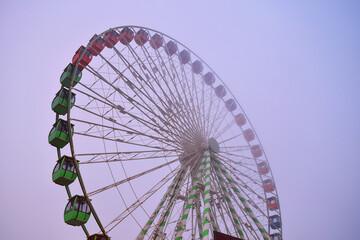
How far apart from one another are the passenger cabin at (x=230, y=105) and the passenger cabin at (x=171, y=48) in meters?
5.86

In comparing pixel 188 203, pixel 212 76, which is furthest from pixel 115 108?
pixel 212 76

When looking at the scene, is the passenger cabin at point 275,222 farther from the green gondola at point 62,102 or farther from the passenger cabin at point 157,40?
the green gondola at point 62,102

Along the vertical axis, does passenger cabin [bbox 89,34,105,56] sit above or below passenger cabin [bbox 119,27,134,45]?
below

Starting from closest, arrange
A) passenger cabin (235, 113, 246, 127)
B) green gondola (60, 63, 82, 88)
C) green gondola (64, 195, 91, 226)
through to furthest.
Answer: green gondola (64, 195, 91, 226)
green gondola (60, 63, 82, 88)
passenger cabin (235, 113, 246, 127)

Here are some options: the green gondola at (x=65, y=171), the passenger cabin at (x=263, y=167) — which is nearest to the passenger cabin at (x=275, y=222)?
the passenger cabin at (x=263, y=167)

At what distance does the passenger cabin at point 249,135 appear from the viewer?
22922 mm

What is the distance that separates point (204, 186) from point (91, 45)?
28.4 feet

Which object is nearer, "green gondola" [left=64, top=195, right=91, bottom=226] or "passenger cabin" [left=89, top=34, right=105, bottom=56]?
"green gondola" [left=64, top=195, right=91, bottom=226]

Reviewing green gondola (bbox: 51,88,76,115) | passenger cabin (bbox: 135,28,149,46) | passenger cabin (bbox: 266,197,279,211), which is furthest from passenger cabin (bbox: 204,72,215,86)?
green gondola (bbox: 51,88,76,115)

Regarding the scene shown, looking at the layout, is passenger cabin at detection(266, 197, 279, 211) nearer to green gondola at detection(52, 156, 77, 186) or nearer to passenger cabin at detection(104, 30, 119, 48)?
green gondola at detection(52, 156, 77, 186)

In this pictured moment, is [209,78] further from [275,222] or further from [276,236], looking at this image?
[276,236]

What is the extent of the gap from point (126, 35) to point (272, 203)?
13.7 meters

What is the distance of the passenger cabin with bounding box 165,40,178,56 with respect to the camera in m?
19.4

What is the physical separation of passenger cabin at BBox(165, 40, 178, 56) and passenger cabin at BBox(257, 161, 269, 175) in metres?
9.65
